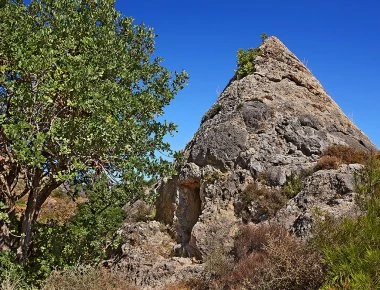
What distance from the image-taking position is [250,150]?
21375mm

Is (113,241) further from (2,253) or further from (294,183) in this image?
(294,183)

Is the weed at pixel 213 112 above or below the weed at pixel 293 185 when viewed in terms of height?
above

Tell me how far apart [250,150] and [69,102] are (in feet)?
37.5

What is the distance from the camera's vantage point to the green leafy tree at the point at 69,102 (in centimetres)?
1195

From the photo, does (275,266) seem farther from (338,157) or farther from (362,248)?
(338,157)

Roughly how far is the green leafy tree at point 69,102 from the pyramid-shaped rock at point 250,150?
606 centimetres

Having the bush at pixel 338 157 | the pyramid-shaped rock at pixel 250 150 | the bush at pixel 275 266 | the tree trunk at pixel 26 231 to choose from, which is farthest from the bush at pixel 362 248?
the tree trunk at pixel 26 231

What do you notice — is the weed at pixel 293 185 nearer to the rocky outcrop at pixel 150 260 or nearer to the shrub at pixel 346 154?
the shrub at pixel 346 154

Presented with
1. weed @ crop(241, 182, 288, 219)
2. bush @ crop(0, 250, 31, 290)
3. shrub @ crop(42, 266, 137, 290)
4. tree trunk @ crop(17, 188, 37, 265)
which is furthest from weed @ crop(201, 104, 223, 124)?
bush @ crop(0, 250, 31, 290)

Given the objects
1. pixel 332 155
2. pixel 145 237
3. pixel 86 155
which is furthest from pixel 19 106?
pixel 332 155

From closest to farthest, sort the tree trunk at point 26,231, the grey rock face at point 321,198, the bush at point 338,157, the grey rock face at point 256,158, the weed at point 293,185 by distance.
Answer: the tree trunk at point 26,231
the grey rock face at point 321,198
the grey rock face at point 256,158
the weed at point 293,185
the bush at point 338,157

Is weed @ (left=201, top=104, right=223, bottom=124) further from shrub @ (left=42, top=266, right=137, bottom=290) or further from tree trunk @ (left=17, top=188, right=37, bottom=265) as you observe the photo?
shrub @ (left=42, top=266, right=137, bottom=290)

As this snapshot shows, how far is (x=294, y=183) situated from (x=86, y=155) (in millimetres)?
10028

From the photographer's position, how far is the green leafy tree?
470 inches
